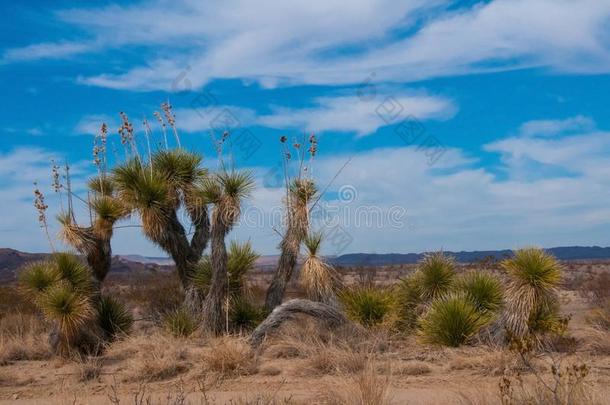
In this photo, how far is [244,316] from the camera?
14.8m

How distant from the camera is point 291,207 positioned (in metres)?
14.8

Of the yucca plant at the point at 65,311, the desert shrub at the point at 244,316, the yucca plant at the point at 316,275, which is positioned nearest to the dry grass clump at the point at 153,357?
the yucca plant at the point at 65,311

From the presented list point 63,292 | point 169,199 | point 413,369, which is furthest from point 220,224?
point 413,369

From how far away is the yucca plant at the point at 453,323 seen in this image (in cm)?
1184

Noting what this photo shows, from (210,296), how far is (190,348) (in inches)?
86.3

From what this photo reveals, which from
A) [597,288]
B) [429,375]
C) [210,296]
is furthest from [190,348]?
[597,288]

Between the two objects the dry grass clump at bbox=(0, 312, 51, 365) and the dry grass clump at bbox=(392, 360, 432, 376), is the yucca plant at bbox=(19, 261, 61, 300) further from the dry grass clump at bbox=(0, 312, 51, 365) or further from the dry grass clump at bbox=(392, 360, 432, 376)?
the dry grass clump at bbox=(392, 360, 432, 376)

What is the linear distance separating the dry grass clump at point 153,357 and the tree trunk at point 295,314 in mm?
1445

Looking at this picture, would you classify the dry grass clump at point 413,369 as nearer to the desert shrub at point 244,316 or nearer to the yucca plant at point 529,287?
the yucca plant at point 529,287

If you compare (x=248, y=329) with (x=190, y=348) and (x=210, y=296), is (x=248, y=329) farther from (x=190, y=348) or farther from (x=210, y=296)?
(x=190, y=348)

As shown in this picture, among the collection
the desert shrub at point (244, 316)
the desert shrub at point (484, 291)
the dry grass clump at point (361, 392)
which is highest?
the desert shrub at point (484, 291)

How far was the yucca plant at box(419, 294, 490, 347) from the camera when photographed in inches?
466

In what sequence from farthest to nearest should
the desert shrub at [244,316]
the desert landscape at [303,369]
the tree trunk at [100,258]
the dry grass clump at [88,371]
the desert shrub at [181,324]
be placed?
the desert shrub at [244,316]
the tree trunk at [100,258]
the desert shrub at [181,324]
the dry grass clump at [88,371]
the desert landscape at [303,369]

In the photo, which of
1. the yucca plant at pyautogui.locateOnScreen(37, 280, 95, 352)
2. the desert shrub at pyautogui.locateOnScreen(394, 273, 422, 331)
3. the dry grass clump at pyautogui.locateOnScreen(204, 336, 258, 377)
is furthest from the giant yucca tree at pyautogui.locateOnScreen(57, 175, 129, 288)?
the desert shrub at pyautogui.locateOnScreen(394, 273, 422, 331)
